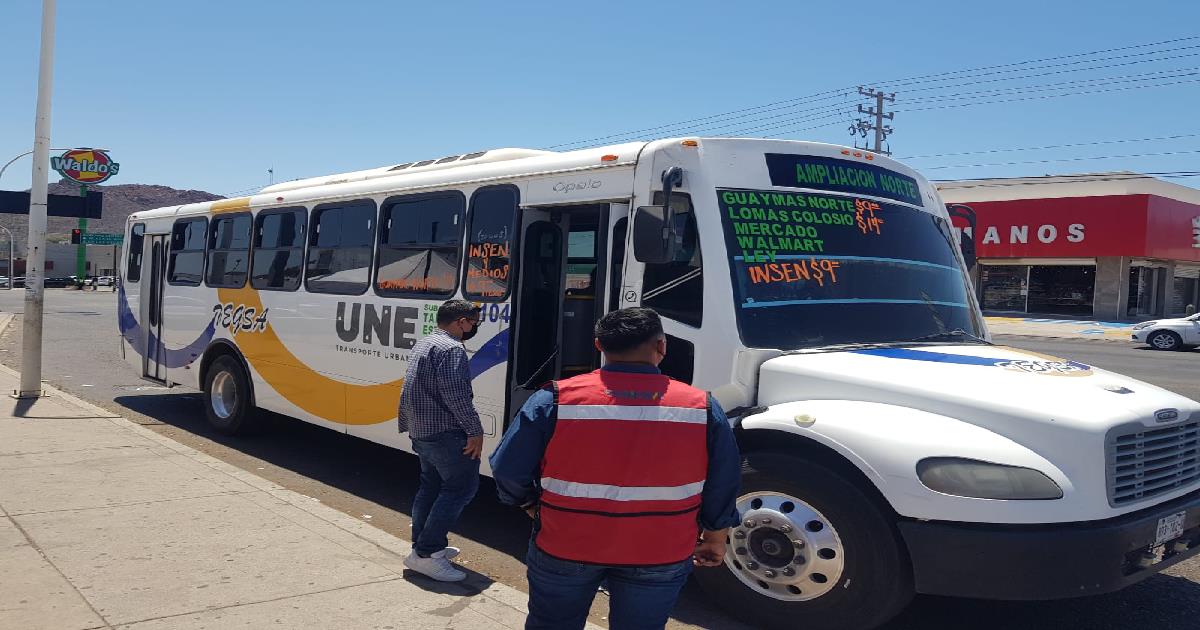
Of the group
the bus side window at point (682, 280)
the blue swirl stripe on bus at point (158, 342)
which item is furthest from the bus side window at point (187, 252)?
the bus side window at point (682, 280)

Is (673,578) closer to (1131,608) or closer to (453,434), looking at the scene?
(453,434)

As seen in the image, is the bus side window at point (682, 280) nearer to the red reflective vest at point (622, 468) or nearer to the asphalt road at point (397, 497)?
the asphalt road at point (397, 497)

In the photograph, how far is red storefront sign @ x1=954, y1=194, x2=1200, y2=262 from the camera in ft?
112

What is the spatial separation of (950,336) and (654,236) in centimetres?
205

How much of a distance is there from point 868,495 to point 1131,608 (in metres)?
1.99

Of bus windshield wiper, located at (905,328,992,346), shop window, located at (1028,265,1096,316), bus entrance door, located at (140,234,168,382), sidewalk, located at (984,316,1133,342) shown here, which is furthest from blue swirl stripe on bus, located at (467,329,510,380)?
shop window, located at (1028,265,1096,316)

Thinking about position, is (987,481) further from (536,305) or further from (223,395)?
(223,395)

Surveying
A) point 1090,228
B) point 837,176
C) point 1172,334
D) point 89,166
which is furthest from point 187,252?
point 89,166

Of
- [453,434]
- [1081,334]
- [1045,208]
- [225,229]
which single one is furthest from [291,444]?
[1045,208]

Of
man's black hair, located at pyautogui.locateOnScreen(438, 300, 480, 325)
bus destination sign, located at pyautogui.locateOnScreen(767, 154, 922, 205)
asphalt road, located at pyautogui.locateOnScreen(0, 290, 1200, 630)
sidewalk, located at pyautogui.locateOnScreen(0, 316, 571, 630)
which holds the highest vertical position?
bus destination sign, located at pyautogui.locateOnScreen(767, 154, 922, 205)

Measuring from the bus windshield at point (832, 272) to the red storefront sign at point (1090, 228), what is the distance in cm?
3285

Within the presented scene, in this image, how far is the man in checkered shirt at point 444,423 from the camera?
16.6 feet

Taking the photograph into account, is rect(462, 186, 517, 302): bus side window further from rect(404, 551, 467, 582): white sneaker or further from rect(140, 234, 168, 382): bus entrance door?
rect(140, 234, 168, 382): bus entrance door

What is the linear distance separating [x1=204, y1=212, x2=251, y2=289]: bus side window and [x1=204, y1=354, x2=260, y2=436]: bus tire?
31.8 inches
